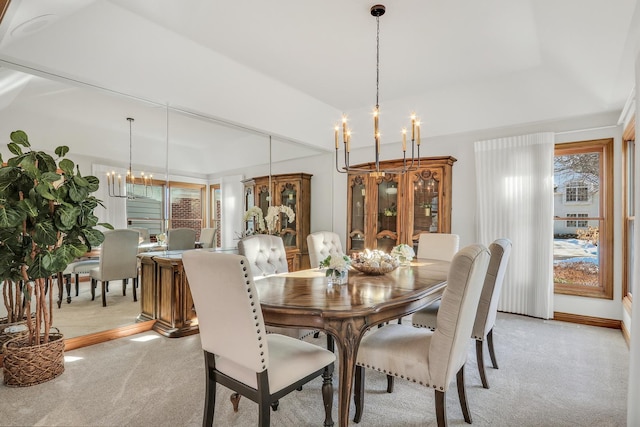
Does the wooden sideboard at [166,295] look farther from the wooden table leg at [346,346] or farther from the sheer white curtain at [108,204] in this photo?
the wooden table leg at [346,346]

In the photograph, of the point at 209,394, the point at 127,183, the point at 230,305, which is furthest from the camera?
the point at 127,183

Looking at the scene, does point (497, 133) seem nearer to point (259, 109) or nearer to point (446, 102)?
point (446, 102)

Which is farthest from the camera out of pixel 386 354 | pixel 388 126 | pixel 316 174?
pixel 316 174

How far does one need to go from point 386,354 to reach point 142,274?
9.34ft

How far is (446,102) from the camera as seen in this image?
4.36 metres

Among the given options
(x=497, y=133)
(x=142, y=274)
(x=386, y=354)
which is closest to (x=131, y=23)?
(x=142, y=274)

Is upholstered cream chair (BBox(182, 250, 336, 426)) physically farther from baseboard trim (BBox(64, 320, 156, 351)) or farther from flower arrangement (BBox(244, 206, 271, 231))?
flower arrangement (BBox(244, 206, 271, 231))

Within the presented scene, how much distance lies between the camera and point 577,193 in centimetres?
389

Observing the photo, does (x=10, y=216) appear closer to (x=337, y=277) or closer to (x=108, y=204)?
(x=108, y=204)

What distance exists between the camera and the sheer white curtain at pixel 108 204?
2.96 metres

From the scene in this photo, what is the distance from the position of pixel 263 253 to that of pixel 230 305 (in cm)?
131

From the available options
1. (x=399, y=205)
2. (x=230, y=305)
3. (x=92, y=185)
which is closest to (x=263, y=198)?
(x=399, y=205)

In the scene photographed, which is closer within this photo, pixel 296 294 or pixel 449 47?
pixel 296 294

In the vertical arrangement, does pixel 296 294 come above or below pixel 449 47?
below
